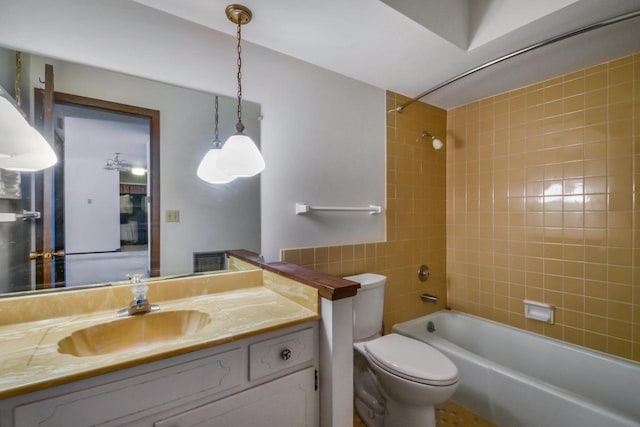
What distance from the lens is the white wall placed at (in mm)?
1062

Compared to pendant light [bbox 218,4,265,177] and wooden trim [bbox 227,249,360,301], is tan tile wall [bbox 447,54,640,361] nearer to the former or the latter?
wooden trim [bbox 227,249,360,301]

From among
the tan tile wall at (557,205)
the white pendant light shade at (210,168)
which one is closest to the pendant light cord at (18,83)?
the white pendant light shade at (210,168)

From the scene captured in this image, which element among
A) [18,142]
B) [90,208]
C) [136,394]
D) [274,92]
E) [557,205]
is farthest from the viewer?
[557,205]

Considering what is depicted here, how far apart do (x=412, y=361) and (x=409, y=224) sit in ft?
3.58

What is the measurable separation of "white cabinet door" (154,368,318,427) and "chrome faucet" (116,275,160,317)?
42 centimetres

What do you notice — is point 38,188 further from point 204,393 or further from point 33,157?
point 204,393

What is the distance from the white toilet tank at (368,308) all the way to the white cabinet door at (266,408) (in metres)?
0.60

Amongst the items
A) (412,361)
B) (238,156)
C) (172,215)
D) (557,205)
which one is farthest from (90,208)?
(557,205)

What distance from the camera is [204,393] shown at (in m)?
0.82

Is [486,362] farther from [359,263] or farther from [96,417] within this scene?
[96,417]

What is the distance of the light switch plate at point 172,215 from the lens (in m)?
1.26

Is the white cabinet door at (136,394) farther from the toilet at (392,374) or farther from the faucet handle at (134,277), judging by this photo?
the toilet at (392,374)

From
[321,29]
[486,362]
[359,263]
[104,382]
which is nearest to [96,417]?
[104,382]

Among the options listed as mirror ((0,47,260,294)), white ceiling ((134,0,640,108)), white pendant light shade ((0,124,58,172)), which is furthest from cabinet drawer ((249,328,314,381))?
white ceiling ((134,0,640,108))
